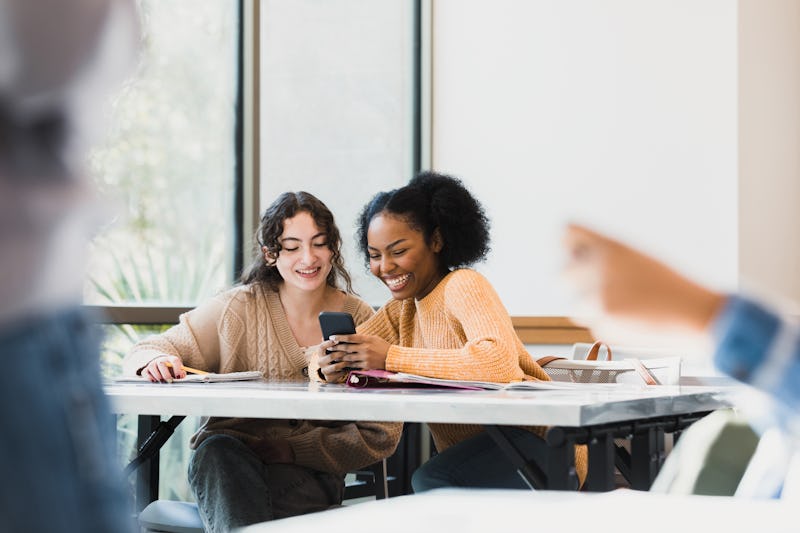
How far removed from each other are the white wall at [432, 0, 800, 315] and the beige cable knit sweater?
1660 millimetres

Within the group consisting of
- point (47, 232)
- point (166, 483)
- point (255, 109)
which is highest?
point (255, 109)

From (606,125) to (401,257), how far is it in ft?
7.54

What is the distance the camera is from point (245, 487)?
7.57 ft

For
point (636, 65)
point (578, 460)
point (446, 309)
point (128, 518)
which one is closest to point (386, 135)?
point (636, 65)

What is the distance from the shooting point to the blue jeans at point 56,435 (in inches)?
13.4

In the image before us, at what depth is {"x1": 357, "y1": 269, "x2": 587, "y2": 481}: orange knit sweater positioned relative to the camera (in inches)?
82.7

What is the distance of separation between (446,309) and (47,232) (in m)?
1.99

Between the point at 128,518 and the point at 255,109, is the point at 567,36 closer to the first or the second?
the point at 255,109

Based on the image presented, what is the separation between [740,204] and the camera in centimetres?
420

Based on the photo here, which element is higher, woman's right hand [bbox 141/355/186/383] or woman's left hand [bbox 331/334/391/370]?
woman's left hand [bbox 331/334/391/370]

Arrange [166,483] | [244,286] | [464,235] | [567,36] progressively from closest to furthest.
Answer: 1. [464,235]
2. [244,286]
3. [166,483]
4. [567,36]

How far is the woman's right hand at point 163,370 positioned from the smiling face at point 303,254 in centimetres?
52

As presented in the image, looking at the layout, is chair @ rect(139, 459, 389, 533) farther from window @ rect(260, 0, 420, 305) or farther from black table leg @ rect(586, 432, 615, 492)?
window @ rect(260, 0, 420, 305)

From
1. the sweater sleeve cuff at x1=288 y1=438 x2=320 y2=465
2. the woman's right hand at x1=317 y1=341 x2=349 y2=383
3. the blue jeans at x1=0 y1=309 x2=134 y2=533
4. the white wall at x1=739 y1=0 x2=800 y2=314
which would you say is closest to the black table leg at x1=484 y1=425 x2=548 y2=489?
the woman's right hand at x1=317 y1=341 x2=349 y2=383
